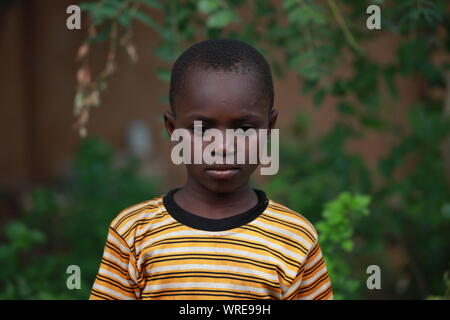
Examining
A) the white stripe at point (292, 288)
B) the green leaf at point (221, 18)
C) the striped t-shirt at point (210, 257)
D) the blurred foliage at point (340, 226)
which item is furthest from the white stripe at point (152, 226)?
the green leaf at point (221, 18)

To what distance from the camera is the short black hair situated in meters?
1.65

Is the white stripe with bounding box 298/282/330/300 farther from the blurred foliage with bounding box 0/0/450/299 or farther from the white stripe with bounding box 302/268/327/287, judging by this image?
the blurred foliage with bounding box 0/0/450/299

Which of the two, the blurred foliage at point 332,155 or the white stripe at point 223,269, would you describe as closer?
the white stripe at point 223,269

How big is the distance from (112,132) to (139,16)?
4.32 m

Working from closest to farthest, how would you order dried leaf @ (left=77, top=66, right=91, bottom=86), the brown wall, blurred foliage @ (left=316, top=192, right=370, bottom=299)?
blurred foliage @ (left=316, top=192, right=370, bottom=299)
dried leaf @ (left=77, top=66, right=91, bottom=86)
the brown wall

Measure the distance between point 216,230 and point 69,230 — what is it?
8.13 ft

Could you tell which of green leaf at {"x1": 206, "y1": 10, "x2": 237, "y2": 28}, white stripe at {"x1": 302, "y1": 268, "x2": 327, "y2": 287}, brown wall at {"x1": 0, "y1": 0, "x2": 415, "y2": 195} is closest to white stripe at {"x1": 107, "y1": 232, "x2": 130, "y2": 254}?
white stripe at {"x1": 302, "y1": 268, "x2": 327, "y2": 287}

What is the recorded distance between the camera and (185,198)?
1759mm

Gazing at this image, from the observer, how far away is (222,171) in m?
1.63

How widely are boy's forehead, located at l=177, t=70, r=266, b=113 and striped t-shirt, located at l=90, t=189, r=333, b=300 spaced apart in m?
0.31

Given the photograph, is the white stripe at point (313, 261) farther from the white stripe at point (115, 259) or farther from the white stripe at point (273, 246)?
the white stripe at point (115, 259)

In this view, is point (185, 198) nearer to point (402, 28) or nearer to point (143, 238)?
point (143, 238)

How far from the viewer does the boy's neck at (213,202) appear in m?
1.72
